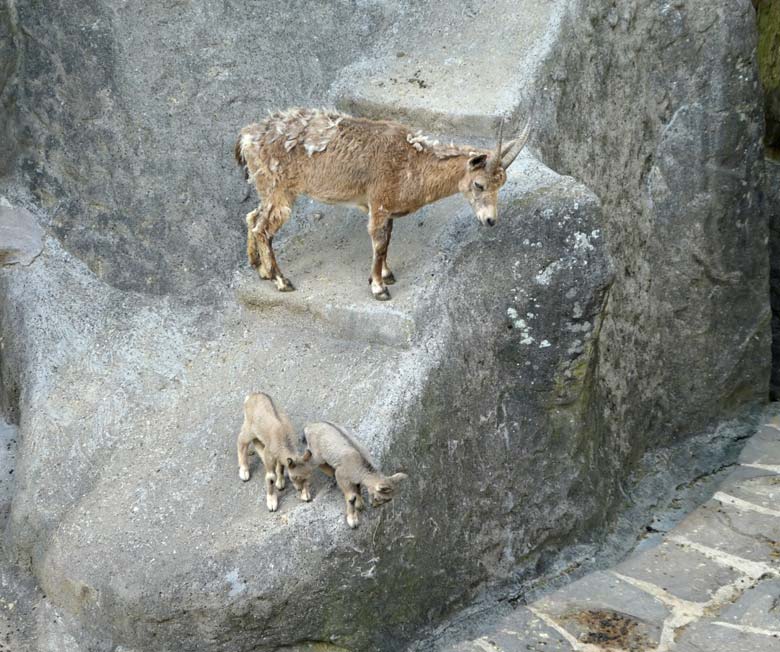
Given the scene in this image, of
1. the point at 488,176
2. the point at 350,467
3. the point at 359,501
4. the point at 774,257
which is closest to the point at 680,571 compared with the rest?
the point at 359,501

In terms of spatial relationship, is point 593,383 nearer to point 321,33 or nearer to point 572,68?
point 572,68

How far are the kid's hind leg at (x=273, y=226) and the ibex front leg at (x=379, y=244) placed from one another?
50 cm

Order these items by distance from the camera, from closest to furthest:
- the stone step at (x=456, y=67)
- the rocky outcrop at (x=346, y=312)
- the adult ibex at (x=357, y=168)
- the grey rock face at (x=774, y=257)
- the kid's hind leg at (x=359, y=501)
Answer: the kid's hind leg at (x=359, y=501) < the rocky outcrop at (x=346, y=312) < the adult ibex at (x=357, y=168) < the stone step at (x=456, y=67) < the grey rock face at (x=774, y=257)

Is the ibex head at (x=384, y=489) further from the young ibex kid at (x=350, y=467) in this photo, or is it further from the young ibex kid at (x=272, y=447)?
the young ibex kid at (x=272, y=447)

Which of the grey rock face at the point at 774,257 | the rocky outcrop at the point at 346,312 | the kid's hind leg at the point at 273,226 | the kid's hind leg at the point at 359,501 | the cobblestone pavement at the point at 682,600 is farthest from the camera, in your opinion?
the grey rock face at the point at 774,257

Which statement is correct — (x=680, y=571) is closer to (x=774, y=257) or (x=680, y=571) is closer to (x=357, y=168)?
(x=357, y=168)

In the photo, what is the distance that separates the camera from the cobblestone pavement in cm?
635

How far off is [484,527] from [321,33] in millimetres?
3302

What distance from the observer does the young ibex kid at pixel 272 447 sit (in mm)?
5887

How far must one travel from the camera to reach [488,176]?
6.39 meters

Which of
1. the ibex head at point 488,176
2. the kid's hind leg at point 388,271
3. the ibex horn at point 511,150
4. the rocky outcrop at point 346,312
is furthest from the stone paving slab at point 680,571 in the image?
the ibex horn at point 511,150

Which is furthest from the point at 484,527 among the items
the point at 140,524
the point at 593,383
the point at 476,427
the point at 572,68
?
the point at 572,68

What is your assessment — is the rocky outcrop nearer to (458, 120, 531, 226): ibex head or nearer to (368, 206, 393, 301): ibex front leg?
(368, 206, 393, 301): ibex front leg

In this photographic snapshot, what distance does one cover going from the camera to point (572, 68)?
7.70 meters
